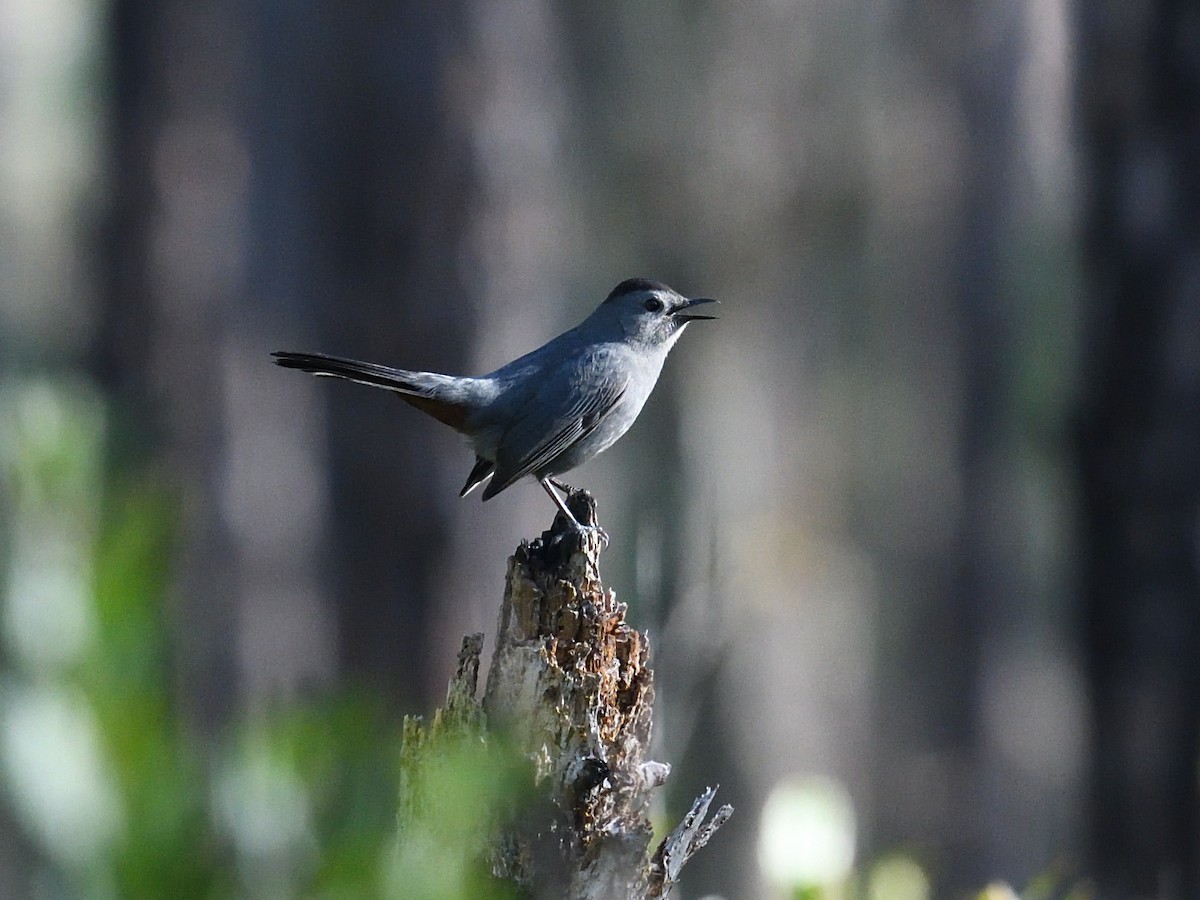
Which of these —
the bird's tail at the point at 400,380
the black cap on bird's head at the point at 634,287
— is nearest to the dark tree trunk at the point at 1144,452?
the black cap on bird's head at the point at 634,287

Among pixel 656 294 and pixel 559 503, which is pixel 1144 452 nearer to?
pixel 656 294

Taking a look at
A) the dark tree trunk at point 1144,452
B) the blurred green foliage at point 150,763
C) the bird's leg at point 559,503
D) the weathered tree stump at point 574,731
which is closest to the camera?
the blurred green foliage at point 150,763

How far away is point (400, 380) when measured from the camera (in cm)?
497

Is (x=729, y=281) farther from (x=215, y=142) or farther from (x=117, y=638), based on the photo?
(x=117, y=638)

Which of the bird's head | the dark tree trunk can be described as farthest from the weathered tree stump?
the dark tree trunk

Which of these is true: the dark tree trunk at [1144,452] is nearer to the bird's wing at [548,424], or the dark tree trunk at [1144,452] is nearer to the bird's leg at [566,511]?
the bird's wing at [548,424]

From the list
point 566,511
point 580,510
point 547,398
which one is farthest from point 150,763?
point 547,398

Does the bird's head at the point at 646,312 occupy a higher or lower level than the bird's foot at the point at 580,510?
higher

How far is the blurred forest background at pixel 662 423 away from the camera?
111 centimetres

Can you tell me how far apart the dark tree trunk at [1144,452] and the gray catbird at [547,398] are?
1.75 metres

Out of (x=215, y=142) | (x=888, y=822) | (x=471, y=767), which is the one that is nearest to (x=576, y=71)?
(x=215, y=142)

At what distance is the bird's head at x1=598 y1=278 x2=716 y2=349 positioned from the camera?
558 centimetres

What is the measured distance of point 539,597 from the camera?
3488 mm

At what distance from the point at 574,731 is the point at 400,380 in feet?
7.03
